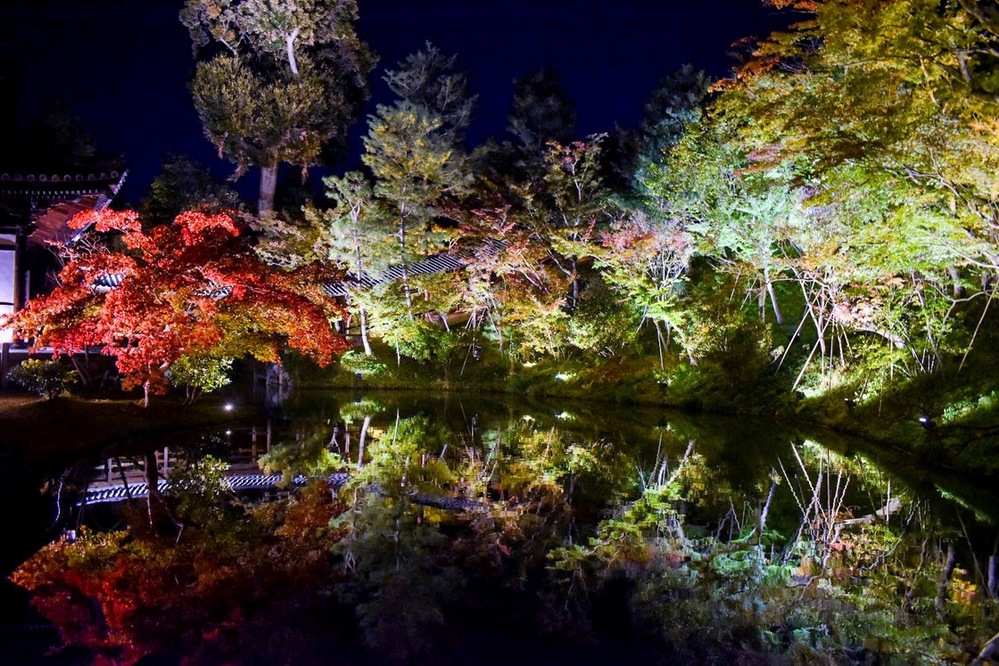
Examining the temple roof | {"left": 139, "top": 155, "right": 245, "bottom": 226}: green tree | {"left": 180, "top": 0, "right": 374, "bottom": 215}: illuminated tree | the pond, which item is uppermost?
{"left": 180, "top": 0, "right": 374, "bottom": 215}: illuminated tree

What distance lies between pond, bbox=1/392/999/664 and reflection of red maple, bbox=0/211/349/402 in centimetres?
174

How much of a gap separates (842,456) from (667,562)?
23.2ft

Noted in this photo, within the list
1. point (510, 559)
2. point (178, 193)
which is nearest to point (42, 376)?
point (510, 559)

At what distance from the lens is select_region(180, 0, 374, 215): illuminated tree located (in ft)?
92.2

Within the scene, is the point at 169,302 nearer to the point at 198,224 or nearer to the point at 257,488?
the point at 198,224

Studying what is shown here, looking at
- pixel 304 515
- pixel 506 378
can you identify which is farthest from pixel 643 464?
pixel 506 378

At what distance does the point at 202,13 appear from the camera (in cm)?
2894

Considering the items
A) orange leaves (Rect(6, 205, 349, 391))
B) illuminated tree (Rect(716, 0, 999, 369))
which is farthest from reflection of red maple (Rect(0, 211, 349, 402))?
illuminated tree (Rect(716, 0, 999, 369))

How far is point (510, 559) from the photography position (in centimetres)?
591

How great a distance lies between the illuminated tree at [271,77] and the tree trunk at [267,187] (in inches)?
1.6

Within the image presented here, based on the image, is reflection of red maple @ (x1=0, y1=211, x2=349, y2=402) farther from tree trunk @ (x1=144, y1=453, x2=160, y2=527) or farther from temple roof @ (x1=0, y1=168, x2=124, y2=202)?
tree trunk @ (x1=144, y1=453, x2=160, y2=527)

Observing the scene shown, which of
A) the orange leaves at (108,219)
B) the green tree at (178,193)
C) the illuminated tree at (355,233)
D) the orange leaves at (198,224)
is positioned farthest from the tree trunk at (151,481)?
the green tree at (178,193)

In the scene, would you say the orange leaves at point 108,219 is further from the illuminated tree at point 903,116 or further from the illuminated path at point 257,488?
the illuminated tree at point 903,116

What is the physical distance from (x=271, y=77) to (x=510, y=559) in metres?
28.4
